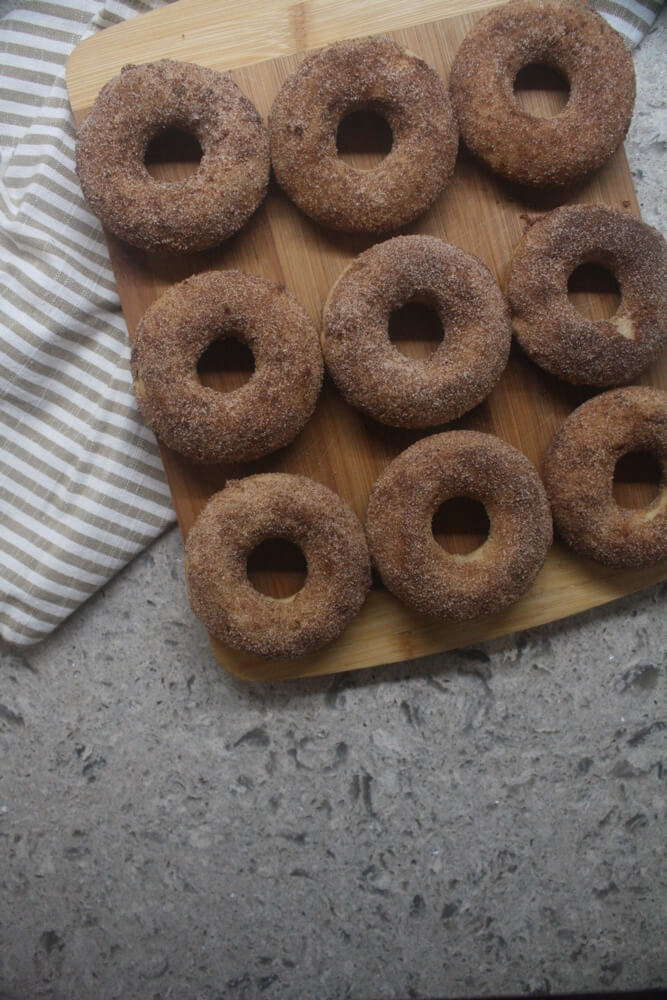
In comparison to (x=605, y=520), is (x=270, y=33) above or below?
above

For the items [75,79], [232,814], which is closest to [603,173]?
[75,79]

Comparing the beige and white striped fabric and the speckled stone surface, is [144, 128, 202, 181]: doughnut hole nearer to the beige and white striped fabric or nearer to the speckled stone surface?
the beige and white striped fabric

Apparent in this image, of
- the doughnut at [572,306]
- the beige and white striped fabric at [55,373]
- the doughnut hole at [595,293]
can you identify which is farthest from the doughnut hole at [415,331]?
the beige and white striped fabric at [55,373]

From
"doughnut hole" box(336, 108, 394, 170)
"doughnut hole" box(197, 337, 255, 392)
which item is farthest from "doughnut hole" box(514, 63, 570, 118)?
"doughnut hole" box(197, 337, 255, 392)

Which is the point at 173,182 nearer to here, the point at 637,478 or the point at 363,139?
the point at 363,139

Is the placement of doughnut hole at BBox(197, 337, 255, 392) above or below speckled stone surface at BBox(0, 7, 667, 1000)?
above

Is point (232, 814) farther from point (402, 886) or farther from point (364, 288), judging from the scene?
point (364, 288)
